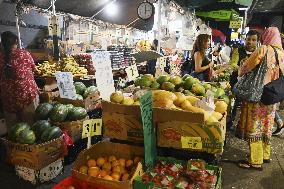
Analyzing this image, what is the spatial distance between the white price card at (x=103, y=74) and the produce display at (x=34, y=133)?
106cm

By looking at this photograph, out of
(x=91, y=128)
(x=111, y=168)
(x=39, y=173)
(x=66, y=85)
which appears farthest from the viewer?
(x=66, y=85)

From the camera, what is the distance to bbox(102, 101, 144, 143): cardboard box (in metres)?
3.35

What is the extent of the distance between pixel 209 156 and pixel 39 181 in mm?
2622

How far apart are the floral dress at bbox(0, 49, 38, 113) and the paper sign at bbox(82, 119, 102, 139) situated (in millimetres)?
2634

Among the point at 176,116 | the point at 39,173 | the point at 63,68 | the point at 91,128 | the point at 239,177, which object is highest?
the point at 63,68

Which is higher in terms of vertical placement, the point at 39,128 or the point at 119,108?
the point at 119,108

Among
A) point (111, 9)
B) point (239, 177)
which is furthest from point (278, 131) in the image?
point (111, 9)

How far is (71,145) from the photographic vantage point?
204 inches

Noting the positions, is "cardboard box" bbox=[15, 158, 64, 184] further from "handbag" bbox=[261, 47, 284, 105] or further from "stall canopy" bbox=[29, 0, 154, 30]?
"stall canopy" bbox=[29, 0, 154, 30]

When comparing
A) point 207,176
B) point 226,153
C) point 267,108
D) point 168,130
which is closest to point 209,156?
point 207,176

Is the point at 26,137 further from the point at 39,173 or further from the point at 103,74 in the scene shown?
the point at 103,74

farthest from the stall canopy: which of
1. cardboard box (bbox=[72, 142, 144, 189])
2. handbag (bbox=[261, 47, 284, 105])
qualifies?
handbag (bbox=[261, 47, 284, 105])

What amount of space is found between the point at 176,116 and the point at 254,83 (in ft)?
7.28

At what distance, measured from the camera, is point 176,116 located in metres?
3.15
